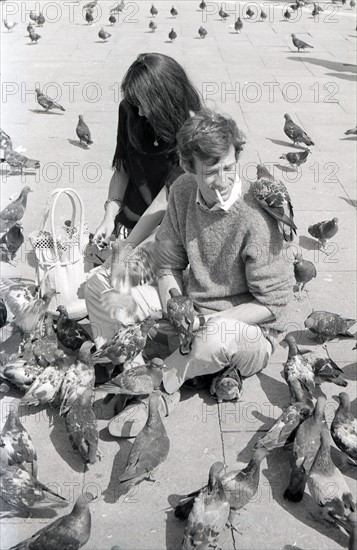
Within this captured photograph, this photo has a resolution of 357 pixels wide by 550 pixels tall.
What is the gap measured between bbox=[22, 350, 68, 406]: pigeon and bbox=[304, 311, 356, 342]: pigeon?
197 cm

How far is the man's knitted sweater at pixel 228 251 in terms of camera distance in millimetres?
4270

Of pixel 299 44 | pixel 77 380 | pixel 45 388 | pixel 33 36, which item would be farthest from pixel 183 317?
pixel 33 36

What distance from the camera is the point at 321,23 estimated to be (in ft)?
64.1

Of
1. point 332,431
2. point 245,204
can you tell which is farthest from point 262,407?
point 245,204

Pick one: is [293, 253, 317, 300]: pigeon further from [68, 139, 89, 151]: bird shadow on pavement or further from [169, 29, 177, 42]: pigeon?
[169, 29, 177, 42]: pigeon

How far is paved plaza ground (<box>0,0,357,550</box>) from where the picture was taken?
388 cm

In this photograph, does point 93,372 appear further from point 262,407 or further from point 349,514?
point 349,514

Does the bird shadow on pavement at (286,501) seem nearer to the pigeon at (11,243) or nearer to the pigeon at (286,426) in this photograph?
the pigeon at (286,426)

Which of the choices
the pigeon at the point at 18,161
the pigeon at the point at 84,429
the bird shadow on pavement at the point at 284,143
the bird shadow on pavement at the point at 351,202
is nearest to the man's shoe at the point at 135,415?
the pigeon at the point at 84,429

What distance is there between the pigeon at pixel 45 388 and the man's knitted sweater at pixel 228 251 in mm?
1047

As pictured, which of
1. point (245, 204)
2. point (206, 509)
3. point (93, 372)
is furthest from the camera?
point (93, 372)

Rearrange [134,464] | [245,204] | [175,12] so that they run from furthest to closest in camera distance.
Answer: [175,12]
[245,204]
[134,464]

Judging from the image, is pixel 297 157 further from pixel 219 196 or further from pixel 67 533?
pixel 67 533

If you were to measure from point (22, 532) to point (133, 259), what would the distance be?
6.53ft
